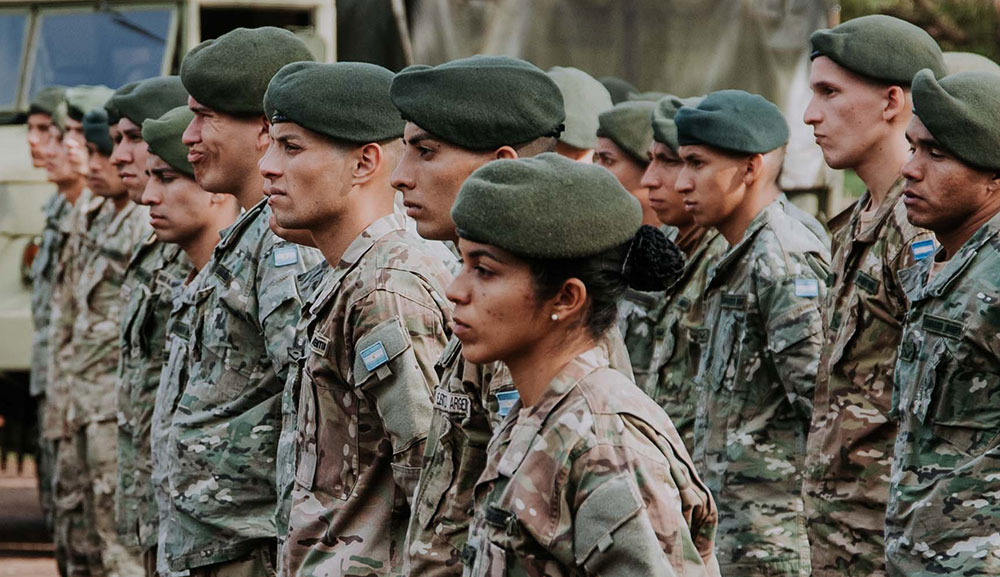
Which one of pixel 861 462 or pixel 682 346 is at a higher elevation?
pixel 861 462

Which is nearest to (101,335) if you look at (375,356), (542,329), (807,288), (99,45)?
(99,45)

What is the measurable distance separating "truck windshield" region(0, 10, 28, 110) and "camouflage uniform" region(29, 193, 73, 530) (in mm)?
1445

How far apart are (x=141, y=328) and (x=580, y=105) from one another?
7.90 feet

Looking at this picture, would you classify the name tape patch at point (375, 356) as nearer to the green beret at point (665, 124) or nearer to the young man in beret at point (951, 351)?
the young man in beret at point (951, 351)

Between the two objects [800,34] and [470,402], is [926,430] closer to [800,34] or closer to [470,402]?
[470,402]

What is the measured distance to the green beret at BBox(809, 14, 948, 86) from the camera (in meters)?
5.58

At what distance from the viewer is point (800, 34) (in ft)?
34.3

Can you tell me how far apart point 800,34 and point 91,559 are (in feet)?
16.4

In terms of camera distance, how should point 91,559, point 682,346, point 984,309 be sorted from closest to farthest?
point 984,309
point 682,346
point 91,559

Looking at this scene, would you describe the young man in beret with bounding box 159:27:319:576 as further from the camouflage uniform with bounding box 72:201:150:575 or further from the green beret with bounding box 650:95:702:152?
the camouflage uniform with bounding box 72:201:150:575

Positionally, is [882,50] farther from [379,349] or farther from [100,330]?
[100,330]

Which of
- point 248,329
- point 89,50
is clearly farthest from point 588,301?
point 89,50

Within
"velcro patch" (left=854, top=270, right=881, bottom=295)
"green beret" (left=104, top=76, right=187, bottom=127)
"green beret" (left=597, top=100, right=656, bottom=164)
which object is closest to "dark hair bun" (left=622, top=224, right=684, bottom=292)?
"velcro patch" (left=854, top=270, right=881, bottom=295)

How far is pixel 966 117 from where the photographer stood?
15.1 feet
